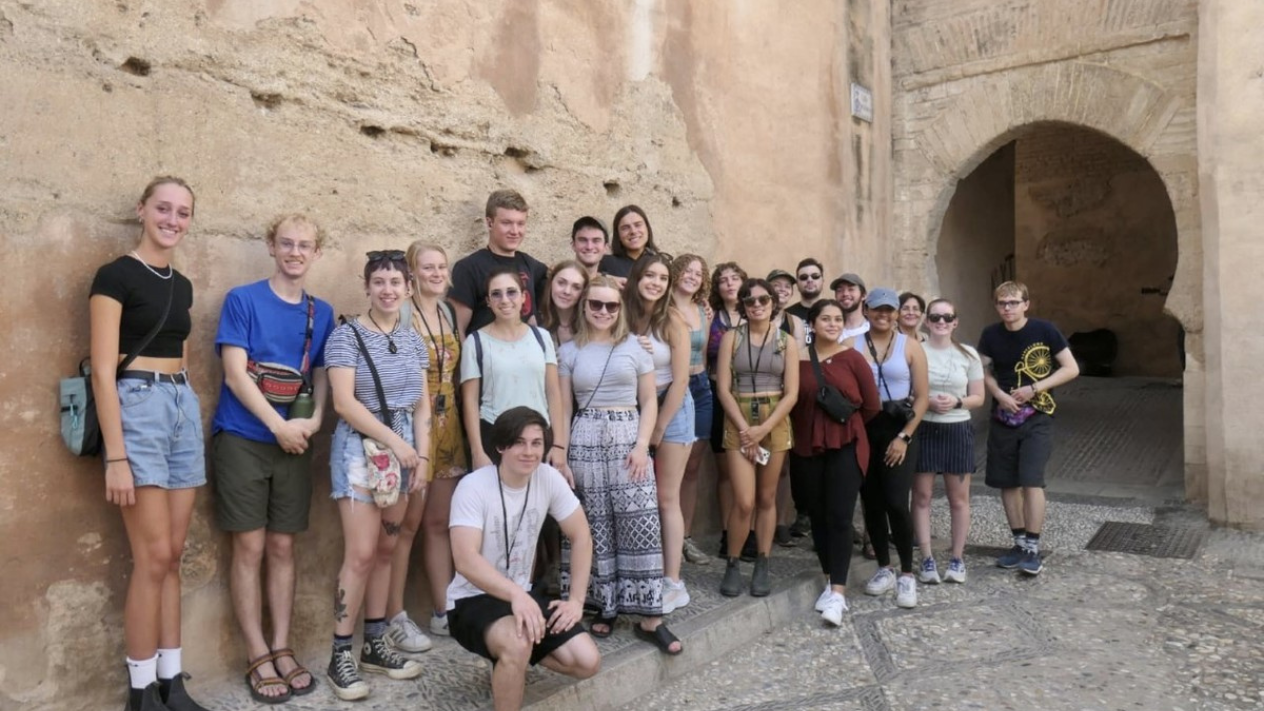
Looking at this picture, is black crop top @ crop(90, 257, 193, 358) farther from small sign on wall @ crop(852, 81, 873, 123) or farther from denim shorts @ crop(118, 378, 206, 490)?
small sign on wall @ crop(852, 81, 873, 123)

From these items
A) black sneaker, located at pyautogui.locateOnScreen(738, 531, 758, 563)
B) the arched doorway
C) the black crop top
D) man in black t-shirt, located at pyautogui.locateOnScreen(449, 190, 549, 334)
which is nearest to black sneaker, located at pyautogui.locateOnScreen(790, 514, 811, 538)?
black sneaker, located at pyautogui.locateOnScreen(738, 531, 758, 563)

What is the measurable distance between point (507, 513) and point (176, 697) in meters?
1.30

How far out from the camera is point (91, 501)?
3.18 meters

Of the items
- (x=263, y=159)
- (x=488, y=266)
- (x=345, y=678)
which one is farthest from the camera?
(x=488, y=266)

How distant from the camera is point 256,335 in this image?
11.0ft

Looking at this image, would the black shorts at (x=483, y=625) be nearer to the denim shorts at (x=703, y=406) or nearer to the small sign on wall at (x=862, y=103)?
the denim shorts at (x=703, y=406)

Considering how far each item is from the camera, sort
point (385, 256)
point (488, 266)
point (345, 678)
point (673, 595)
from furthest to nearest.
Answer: point (673, 595) → point (488, 266) → point (385, 256) → point (345, 678)

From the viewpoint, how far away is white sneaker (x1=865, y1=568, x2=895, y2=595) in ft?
16.0

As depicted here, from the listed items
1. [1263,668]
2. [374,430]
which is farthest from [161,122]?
[1263,668]

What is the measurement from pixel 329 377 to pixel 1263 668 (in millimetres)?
4079

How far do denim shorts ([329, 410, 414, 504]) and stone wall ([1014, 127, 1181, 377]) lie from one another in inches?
507

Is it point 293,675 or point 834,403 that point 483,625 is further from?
point 834,403

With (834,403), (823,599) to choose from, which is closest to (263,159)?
(834,403)

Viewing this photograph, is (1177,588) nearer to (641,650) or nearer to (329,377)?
(641,650)
